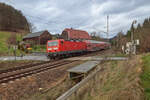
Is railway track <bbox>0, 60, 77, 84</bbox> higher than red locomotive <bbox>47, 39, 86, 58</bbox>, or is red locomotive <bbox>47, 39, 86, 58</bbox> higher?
red locomotive <bbox>47, 39, 86, 58</bbox>

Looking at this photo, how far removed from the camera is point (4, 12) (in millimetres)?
56438

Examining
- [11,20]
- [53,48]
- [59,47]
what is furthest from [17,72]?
[11,20]

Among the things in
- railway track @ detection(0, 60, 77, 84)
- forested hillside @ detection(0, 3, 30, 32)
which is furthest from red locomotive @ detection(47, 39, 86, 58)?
forested hillside @ detection(0, 3, 30, 32)

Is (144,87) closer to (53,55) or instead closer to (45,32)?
(53,55)

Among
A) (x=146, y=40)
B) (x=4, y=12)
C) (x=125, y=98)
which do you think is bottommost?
(x=125, y=98)

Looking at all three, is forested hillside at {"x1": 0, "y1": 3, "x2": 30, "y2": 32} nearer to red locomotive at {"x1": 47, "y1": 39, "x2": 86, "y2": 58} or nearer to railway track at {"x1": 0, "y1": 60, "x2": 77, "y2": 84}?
red locomotive at {"x1": 47, "y1": 39, "x2": 86, "y2": 58}

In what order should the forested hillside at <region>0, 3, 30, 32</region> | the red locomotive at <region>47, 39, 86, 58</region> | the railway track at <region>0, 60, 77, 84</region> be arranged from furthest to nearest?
the forested hillside at <region>0, 3, 30, 32</region>, the red locomotive at <region>47, 39, 86, 58</region>, the railway track at <region>0, 60, 77, 84</region>

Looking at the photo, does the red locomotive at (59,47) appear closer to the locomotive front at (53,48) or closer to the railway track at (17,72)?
the locomotive front at (53,48)

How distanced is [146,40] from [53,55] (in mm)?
18591

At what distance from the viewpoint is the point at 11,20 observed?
5912 cm

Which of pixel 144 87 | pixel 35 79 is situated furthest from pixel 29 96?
pixel 144 87

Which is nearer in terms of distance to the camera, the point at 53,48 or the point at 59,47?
the point at 59,47

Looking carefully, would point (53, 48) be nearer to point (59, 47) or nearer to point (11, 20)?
point (59, 47)

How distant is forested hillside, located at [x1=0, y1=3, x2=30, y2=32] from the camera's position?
56359 mm
